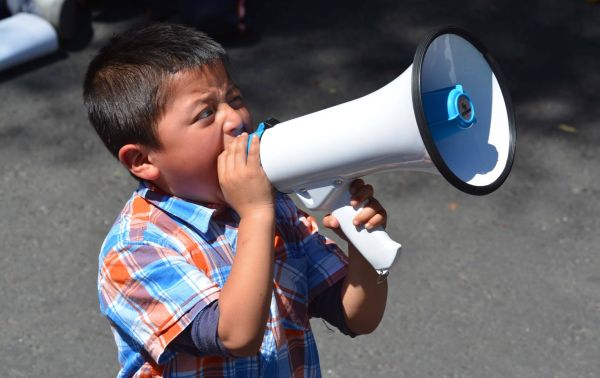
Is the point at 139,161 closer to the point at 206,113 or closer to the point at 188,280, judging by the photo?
the point at 206,113

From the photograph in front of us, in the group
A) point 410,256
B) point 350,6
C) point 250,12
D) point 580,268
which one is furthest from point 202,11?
point 580,268

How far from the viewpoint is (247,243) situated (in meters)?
1.89

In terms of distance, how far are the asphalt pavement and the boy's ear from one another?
153cm

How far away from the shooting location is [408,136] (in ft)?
6.04

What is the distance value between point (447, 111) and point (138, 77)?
1.93 feet

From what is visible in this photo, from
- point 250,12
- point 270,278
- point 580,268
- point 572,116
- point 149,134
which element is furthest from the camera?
point 250,12

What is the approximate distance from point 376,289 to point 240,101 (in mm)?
475

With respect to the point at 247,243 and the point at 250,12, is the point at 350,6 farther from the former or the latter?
the point at 247,243

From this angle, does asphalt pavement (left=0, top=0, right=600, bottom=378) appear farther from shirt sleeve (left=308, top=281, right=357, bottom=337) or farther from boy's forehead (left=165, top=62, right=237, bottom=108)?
boy's forehead (left=165, top=62, right=237, bottom=108)

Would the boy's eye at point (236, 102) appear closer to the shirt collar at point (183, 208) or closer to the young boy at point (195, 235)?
the young boy at point (195, 235)

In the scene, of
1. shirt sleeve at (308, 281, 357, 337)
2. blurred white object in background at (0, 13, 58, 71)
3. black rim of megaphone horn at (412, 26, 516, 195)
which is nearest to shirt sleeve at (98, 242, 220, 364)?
shirt sleeve at (308, 281, 357, 337)

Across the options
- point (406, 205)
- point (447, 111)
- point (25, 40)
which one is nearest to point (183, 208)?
point (447, 111)

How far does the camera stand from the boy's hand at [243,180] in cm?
193

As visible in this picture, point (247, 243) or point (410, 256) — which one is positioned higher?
point (247, 243)
